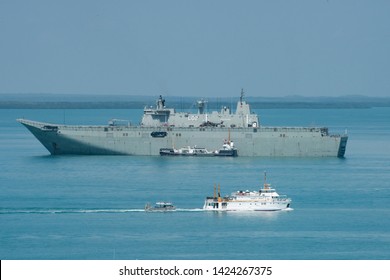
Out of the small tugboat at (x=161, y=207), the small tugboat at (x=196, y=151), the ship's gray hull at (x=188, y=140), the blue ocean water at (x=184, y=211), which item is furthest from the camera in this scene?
the small tugboat at (x=196, y=151)

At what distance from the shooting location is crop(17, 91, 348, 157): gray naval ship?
249 feet

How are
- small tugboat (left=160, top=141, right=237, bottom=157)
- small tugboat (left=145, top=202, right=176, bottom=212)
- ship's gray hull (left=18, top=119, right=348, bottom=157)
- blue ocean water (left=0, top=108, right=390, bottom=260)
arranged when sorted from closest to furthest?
blue ocean water (left=0, top=108, right=390, bottom=260) → small tugboat (left=145, top=202, right=176, bottom=212) → ship's gray hull (left=18, top=119, right=348, bottom=157) → small tugboat (left=160, top=141, right=237, bottom=157)

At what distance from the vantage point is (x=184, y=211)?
4941cm

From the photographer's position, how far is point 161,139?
253 ft

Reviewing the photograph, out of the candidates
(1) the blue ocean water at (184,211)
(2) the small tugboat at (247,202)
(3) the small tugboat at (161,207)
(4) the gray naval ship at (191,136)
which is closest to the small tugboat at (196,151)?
(4) the gray naval ship at (191,136)

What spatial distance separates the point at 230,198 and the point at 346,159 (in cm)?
2877

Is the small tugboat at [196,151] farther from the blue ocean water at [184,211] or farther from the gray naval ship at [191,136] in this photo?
the blue ocean water at [184,211]

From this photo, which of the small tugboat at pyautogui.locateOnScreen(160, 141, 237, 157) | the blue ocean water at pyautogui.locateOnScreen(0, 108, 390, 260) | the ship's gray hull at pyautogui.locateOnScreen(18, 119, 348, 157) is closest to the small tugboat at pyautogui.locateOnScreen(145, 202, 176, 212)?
the blue ocean water at pyautogui.locateOnScreen(0, 108, 390, 260)

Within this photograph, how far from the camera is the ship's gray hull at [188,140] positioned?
75.9m

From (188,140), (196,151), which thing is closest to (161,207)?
(196,151)

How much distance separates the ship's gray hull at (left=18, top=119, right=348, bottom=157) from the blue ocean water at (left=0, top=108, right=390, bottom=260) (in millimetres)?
980

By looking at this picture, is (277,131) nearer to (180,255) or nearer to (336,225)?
(336,225)

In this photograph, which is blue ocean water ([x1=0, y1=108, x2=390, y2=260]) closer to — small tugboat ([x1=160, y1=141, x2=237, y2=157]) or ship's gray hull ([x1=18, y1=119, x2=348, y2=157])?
small tugboat ([x1=160, y1=141, x2=237, y2=157])

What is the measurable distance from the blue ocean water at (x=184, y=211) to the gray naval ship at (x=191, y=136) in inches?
40.8
